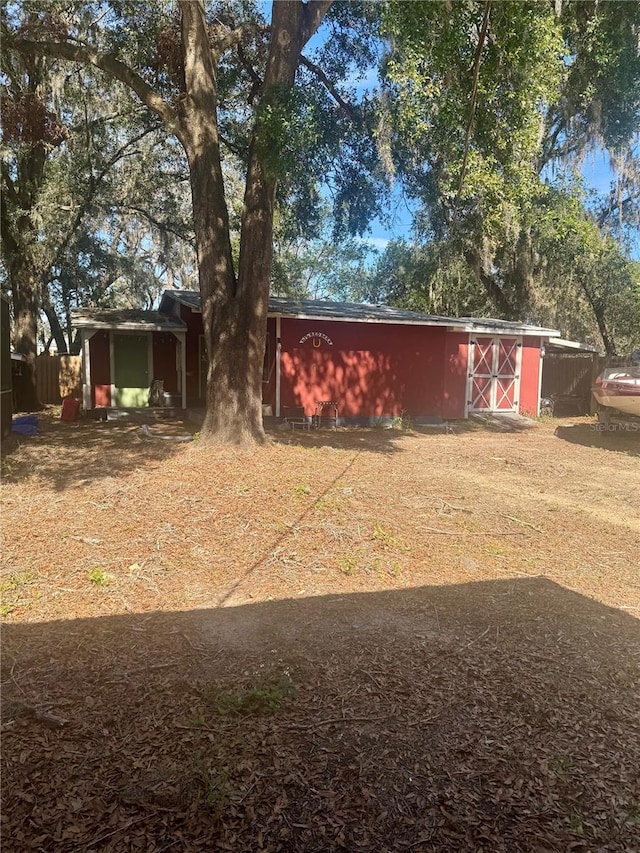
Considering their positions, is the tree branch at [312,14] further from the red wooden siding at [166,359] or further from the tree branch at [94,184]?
the red wooden siding at [166,359]

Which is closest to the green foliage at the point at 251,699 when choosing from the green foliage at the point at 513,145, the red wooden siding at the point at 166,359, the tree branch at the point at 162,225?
the green foliage at the point at 513,145

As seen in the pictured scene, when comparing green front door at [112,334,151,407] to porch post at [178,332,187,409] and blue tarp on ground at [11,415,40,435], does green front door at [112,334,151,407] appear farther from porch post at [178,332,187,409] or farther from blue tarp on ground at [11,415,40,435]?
blue tarp on ground at [11,415,40,435]

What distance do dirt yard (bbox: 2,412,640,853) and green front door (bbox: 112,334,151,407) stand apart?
7530mm

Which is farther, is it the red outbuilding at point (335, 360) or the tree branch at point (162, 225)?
the tree branch at point (162, 225)

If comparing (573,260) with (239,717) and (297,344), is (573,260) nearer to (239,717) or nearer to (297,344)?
(297,344)

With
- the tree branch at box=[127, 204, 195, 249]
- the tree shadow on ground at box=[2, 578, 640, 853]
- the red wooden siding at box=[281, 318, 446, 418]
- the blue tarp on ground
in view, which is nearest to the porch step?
the blue tarp on ground

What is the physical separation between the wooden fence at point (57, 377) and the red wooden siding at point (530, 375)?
13.4 m

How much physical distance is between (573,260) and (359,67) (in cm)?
931

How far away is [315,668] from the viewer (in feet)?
10.8

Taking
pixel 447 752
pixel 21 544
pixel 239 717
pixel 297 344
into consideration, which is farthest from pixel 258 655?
pixel 297 344

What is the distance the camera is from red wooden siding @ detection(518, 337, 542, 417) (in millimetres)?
17000

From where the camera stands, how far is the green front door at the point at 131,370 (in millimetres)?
14758

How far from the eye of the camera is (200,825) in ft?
6.93

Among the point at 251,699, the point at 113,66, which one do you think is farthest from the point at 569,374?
the point at 251,699
